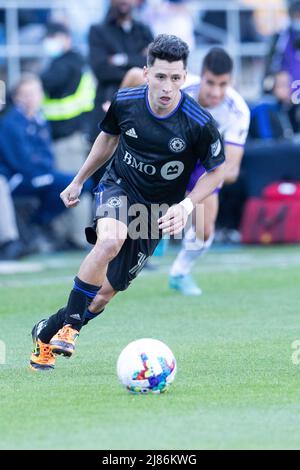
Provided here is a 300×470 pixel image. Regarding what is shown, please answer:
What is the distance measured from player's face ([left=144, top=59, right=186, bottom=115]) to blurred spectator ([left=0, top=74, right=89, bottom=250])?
26.1 ft

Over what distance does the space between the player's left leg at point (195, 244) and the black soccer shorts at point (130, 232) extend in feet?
10.2

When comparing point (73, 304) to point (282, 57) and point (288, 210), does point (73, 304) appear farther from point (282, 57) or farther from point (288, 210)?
point (282, 57)

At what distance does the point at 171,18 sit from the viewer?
17.7 meters

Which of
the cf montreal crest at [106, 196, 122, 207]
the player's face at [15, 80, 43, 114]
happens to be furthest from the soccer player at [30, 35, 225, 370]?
the player's face at [15, 80, 43, 114]

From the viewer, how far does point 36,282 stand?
13.1 meters

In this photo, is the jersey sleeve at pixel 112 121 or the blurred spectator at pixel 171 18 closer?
the jersey sleeve at pixel 112 121

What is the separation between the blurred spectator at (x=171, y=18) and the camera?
57.0 ft

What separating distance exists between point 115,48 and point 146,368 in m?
7.91

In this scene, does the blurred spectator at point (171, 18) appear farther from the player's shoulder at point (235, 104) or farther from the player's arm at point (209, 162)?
the player's arm at point (209, 162)

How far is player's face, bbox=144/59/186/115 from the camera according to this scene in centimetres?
751

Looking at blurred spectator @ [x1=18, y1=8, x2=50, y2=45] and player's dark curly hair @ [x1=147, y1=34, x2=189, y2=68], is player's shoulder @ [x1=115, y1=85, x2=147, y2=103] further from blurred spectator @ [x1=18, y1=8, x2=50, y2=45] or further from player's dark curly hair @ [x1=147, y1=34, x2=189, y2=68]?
blurred spectator @ [x1=18, y1=8, x2=50, y2=45]

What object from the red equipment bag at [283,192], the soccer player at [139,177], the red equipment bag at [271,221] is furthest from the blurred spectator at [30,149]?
the soccer player at [139,177]
